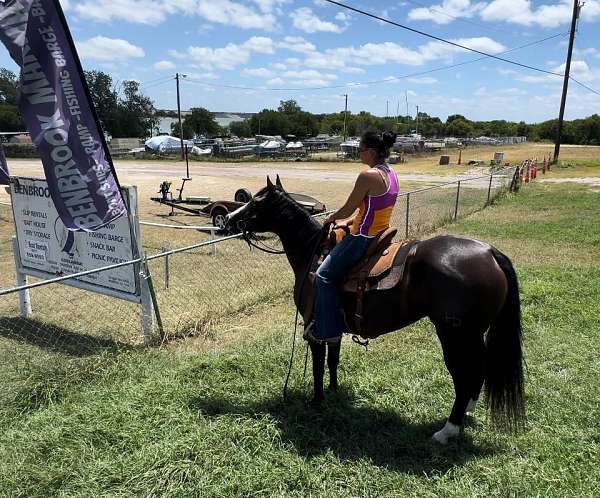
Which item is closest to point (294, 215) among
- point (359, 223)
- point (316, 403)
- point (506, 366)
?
point (359, 223)

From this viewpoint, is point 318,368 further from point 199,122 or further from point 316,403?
point 199,122

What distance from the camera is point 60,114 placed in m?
4.29

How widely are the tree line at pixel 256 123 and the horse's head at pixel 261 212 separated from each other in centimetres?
7282

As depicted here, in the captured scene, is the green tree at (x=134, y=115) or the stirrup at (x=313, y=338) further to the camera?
the green tree at (x=134, y=115)

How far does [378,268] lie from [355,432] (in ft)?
4.25

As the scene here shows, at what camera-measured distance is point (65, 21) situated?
4.25 meters

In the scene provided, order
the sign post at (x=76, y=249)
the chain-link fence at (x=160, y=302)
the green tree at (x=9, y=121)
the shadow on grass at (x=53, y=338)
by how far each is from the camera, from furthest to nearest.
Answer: the green tree at (x=9, y=121) < the chain-link fence at (x=160, y=302) < the sign post at (x=76, y=249) < the shadow on grass at (x=53, y=338)

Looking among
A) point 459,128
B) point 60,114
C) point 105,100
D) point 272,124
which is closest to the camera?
point 60,114

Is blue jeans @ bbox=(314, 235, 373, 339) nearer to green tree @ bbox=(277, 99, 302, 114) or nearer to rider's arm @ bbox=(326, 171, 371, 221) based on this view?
rider's arm @ bbox=(326, 171, 371, 221)

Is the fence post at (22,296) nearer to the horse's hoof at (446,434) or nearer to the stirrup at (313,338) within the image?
the stirrup at (313,338)

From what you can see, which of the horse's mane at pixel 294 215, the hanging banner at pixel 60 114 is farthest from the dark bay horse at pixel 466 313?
the hanging banner at pixel 60 114

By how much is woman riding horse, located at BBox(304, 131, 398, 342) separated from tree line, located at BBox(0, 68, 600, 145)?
7324 centimetres

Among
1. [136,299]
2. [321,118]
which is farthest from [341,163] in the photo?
[321,118]

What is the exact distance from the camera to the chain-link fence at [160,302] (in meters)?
5.70
